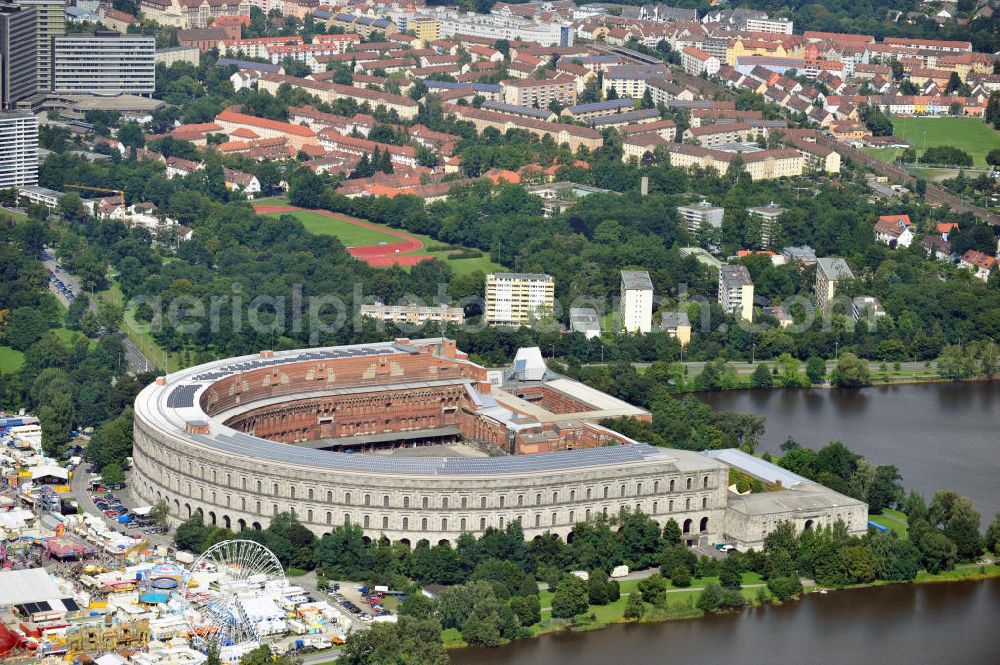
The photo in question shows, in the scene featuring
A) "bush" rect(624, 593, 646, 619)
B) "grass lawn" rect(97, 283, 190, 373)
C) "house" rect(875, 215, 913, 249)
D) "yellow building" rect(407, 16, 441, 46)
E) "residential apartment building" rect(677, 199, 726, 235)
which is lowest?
"grass lawn" rect(97, 283, 190, 373)

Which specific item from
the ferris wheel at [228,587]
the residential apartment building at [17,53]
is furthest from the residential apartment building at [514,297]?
the residential apartment building at [17,53]

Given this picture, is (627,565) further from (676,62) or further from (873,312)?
(676,62)

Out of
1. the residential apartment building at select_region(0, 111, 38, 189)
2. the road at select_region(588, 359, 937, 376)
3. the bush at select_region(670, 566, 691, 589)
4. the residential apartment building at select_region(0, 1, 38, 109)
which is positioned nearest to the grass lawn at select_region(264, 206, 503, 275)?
the residential apartment building at select_region(0, 111, 38, 189)

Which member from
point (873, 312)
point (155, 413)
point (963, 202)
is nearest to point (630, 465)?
point (155, 413)

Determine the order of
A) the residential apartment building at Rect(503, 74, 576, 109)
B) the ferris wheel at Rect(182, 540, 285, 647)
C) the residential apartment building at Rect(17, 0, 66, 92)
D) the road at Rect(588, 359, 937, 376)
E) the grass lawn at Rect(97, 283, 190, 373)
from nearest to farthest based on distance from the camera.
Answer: the ferris wheel at Rect(182, 540, 285, 647) → the grass lawn at Rect(97, 283, 190, 373) → the road at Rect(588, 359, 937, 376) → the residential apartment building at Rect(503, 74, 576, 109) → the residential apartment building at Rect(17, 0, 66, 92)

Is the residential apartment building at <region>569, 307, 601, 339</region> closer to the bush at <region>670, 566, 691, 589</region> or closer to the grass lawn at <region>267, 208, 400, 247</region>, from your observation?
the grass lawn at <region>267, 208, 400, 247</region>

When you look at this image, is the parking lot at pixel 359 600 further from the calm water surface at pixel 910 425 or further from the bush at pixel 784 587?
the calm water surface at pixel 910 425

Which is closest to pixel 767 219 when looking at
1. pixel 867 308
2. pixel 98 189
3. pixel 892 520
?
pixel 867 308
